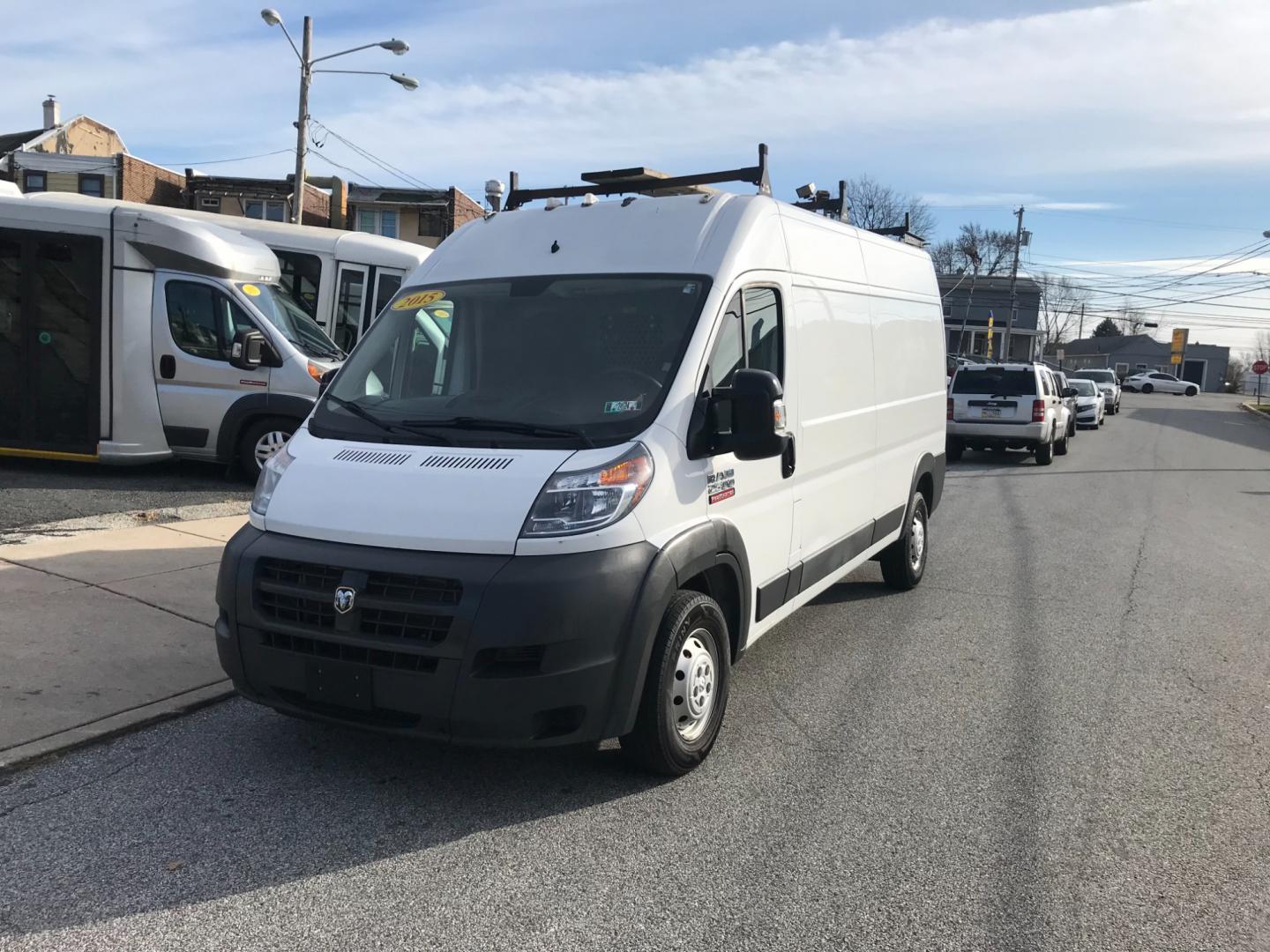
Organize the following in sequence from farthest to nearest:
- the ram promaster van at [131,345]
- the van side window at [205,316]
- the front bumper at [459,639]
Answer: the van side window at [205,316], the ram promaster van at [131,345], the front bumper at [459,639]

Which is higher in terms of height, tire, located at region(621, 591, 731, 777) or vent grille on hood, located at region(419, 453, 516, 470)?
vent grille on hood, located at region(419, 453, 516, 470)

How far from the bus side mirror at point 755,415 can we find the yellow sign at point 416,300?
64.4 inches

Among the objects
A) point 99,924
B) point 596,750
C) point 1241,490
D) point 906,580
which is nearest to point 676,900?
point 596,750

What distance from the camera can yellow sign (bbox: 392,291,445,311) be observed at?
5.05m

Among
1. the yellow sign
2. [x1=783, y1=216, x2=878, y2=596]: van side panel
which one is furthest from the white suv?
the yellow sign

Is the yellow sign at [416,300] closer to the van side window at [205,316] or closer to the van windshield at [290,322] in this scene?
the van windshield at [290,322]

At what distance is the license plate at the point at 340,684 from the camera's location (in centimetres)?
378

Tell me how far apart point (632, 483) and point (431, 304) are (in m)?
1.70

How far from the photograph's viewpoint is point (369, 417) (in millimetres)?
4523

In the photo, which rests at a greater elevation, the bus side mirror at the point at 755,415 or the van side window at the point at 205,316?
the van side window at the point at 205,316

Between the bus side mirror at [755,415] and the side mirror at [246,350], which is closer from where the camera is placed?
the bus side mirror at [755,415]

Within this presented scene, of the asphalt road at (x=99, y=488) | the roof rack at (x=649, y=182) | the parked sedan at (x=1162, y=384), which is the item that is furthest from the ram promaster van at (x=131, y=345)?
the parked sedan at (x=1162, y=384)

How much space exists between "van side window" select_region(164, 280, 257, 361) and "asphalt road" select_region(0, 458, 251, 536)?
4.61 feet

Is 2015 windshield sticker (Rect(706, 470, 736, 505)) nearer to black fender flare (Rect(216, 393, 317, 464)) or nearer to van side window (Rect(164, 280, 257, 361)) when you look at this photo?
black fender flare (Rect(216, 393, 317, 464))
